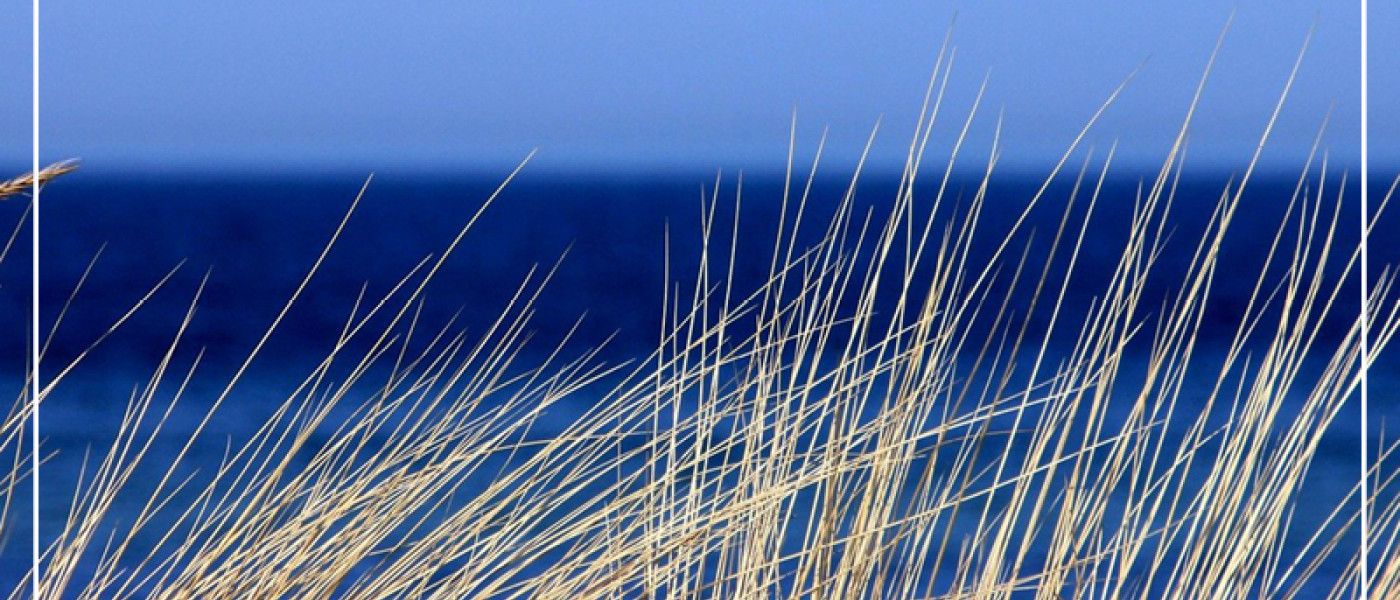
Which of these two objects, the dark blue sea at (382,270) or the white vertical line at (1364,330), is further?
the dark blue sea at (382,270)

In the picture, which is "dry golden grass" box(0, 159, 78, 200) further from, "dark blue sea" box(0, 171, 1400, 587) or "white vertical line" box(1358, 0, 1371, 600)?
"dark blue sea" box(0, 171, 1400, 587)

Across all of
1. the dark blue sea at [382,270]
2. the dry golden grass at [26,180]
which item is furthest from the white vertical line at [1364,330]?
the dark blue sea at [382,270]

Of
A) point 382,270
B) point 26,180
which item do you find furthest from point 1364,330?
point 382,270

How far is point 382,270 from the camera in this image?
694 inches

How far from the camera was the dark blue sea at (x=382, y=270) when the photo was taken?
8.25 m

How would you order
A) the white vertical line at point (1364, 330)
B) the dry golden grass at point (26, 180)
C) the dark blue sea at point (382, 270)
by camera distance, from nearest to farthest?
the dry golden grass at point (26, 180) < the white vertical line at point (1364, 330) < the dark blue sea at point (382, 270)

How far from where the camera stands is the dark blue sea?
27.1 ft

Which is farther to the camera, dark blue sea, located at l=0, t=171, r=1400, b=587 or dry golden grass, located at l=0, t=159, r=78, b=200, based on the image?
dark blue sea, located at l=0, t=171, r=1400, b=587

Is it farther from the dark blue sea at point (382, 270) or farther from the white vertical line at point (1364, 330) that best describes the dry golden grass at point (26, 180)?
the dark blue sea at point (382, 270)

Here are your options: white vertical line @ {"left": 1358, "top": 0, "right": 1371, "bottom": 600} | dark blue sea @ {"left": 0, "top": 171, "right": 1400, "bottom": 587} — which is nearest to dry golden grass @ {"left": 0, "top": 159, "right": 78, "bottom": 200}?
white vertical line @ {"left": 1358, "top": 0, "right": 1371, "bottom": 600}

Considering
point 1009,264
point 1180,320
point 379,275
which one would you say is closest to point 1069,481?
point 1180,320

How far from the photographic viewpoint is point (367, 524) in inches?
46.5

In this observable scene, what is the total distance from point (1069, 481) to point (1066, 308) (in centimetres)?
1148

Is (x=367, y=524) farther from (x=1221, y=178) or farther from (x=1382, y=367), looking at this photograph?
(x=1382, y=367)
